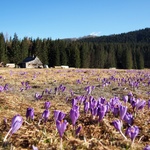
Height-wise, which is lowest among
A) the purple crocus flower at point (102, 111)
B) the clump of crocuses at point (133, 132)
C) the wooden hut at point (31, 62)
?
the clump of crocuses at point (133, 132)

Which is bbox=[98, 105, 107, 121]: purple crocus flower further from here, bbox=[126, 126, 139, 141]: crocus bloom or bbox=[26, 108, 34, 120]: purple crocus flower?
bbox=[26, 108, 34, 120]: purple crocus flower

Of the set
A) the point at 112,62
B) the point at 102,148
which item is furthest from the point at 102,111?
the point at 112,62

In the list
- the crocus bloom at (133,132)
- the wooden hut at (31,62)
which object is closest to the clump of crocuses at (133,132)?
the crocus bloom at (133,132)

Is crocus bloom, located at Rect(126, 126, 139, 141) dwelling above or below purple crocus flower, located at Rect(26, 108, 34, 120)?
below

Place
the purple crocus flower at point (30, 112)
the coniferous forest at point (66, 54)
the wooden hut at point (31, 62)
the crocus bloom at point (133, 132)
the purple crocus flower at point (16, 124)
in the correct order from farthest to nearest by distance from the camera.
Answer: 1. the coniferous forest at point (66, 54)
2. the wooden hut at point (31, 62)
3. the purple crocus flower at point (30, 112)
4. the crocus bloom at point (133, 132)
5. the purple crocus flower at point (16, 124)

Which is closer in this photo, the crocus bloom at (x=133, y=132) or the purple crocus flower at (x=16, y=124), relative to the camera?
the purple crocus flower at (x=16, y=124)

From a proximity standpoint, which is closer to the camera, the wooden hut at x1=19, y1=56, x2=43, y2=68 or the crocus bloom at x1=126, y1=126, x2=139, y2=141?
the crocus bloom at x1=126, y1=126, x2=139, y2=141

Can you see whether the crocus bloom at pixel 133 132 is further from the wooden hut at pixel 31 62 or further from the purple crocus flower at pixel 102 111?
the wooden hut at pixel 31 62

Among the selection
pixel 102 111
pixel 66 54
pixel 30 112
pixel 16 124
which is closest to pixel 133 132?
pixel 102 111

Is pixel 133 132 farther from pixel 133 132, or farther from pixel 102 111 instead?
pixel 102 111

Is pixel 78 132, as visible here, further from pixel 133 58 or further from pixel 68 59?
pixel 133 58

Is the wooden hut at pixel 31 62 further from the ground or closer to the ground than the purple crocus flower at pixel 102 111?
further from the ground

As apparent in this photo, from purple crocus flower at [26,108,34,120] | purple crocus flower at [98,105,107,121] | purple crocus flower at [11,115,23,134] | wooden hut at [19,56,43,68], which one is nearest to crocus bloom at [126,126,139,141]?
purple crocus flower at [98,105,107,121]

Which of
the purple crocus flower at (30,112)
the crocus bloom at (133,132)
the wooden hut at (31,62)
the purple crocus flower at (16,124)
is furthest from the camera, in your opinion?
the wooden hut at (31,62)
